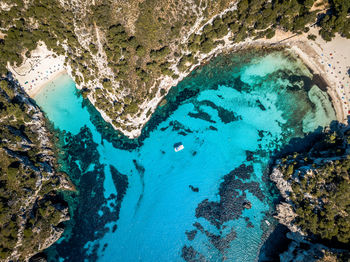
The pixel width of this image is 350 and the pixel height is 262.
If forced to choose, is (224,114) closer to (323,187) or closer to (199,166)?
(199,166)

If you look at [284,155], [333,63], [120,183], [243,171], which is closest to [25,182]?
[120,183]

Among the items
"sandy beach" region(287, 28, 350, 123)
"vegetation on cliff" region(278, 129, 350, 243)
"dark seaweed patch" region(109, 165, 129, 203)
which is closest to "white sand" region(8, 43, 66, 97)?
"dark seaweed patch" region(109, 165, 129, 203)

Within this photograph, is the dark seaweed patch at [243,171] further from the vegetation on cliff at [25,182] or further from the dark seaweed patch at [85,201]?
the vegetation on cliff at [25,182]

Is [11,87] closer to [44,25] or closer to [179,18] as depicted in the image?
[44,25]

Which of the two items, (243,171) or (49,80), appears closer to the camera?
(243,171)

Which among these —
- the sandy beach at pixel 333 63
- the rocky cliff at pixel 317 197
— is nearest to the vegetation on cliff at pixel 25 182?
the rocky cliff at pixel 317 197

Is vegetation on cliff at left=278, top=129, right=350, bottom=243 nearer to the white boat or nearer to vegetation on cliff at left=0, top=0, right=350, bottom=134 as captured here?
the white boat

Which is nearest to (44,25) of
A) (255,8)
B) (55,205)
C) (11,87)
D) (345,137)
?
(11,87)
